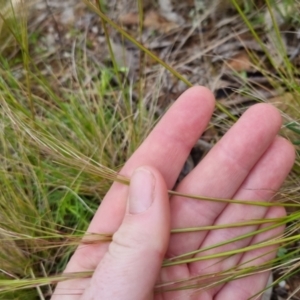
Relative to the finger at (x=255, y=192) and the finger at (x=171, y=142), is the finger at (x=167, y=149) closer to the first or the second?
the finger at (x=171, y=142)

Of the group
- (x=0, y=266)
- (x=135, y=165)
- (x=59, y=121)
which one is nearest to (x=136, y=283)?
(x=135, y=165)

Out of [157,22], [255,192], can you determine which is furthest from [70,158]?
[157,22]

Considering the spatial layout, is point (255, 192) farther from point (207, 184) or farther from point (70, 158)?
point (70, 158)

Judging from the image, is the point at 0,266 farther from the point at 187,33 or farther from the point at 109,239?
the point at 187,33

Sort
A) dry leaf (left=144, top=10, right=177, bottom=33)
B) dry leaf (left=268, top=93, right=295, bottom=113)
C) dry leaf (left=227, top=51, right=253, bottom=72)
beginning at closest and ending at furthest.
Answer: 1. dry leaf (left=268, top=93, right=295, bottom=113)
2. dry leaf (left=227, top=51, right=253, bottom=72)
3. dry leaf (left=144, top=10, right=177, bottom=33)

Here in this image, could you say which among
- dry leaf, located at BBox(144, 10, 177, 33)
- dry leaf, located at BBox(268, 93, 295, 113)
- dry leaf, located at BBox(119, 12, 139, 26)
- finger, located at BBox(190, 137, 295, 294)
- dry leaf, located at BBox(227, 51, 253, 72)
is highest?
dry leaf, located at BBox(119, 12, 139, 26)

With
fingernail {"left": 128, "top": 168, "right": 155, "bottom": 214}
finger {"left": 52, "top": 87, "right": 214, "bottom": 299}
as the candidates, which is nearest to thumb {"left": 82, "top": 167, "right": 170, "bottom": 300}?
fingernail {"left": 128, "top": 168, "right": 155, "bottom": 214}

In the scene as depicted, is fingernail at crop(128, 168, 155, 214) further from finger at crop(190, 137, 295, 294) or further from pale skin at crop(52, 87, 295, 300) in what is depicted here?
finger at crop(190, 137, 295, 294)
